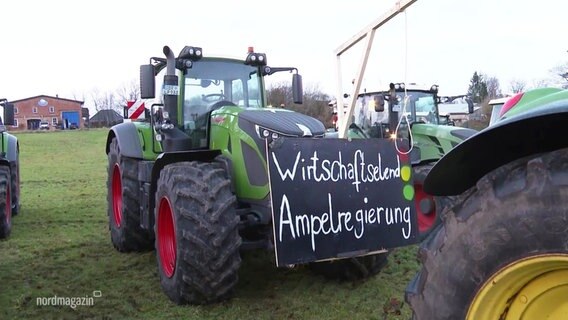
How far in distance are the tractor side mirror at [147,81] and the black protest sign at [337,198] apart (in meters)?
1.90

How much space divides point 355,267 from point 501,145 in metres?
3.33

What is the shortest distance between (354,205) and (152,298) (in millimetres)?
1952

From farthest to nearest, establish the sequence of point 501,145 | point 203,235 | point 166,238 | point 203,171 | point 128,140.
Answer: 1. point 128,140
2. point 166,238
3. point 203,171
4. point 203,235
5. point 501,145

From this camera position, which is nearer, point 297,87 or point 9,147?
point 297,87

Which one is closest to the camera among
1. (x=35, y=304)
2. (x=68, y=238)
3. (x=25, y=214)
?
(x=35, y=304)

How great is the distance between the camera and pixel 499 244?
1.70 meters

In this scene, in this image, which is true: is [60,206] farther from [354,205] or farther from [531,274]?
[531,274]

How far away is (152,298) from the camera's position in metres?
4.66

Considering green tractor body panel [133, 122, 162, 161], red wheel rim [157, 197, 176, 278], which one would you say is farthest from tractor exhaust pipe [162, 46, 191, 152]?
red wheel rim [157, 197, 176, 278]

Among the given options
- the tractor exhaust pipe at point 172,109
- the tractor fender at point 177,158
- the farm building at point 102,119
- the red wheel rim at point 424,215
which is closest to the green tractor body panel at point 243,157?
the tractor fender at point 177,158

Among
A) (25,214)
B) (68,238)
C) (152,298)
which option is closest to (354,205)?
(152,298)

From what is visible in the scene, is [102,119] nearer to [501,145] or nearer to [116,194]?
[116,194]

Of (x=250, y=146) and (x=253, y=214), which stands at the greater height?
(x=250, y=146)

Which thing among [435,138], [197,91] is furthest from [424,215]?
[197,91]
